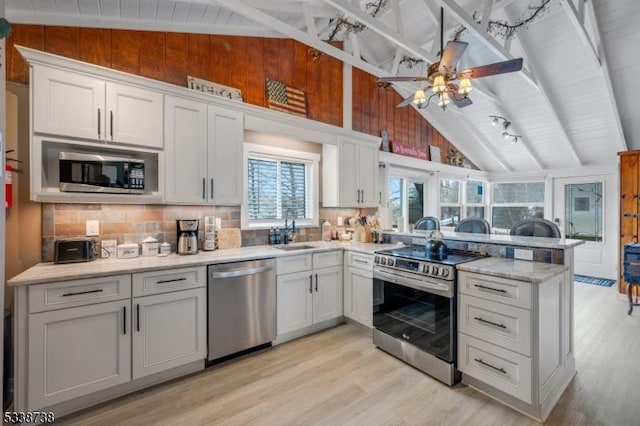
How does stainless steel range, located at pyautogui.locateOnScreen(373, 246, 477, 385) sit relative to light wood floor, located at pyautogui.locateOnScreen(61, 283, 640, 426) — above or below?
above

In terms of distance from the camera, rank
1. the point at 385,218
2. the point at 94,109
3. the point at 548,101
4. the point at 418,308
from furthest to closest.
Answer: the point at 548,101
the point at 385,218
the point at 418,308
the point at 94,109

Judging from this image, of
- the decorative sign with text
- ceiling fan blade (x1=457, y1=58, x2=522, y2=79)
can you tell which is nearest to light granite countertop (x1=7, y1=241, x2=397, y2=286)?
ceiling fan blade (x1=457, y1=58, x2=522, y2=79)

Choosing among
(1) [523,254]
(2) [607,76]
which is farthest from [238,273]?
(2) [607,76]

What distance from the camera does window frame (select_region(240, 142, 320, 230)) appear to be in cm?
340

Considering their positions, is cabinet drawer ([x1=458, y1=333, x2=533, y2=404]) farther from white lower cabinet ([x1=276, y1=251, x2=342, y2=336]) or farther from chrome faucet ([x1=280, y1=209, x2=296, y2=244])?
chrome faucet ([x1=280, y1=209, x2=296, y2=244])

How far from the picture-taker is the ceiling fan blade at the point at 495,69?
237 cm

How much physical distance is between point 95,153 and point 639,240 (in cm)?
711

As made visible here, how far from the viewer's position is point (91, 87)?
229 cm

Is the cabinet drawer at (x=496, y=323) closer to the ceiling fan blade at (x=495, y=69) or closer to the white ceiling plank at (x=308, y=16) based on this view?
the ceiling fan blade at (x=495, y=69)

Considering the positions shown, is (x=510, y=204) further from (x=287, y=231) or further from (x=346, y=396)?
(x=346, y=396)

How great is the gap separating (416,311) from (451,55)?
7.67 ft

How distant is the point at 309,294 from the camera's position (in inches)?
126

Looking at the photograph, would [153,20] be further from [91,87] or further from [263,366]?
[263,366]

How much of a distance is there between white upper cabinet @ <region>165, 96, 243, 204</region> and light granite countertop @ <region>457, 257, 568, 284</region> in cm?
235
